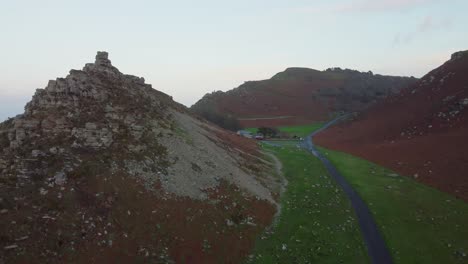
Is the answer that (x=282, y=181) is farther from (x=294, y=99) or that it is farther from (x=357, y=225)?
(x=294, y=99)

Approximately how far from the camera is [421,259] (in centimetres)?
2770

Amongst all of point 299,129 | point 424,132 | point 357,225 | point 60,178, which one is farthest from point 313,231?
point 299,129

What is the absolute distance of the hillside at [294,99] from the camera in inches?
6097

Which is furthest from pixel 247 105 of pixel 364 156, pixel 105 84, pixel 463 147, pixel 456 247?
pixel 456 247

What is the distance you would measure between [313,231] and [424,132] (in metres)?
47.8

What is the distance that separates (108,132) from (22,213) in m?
11.9

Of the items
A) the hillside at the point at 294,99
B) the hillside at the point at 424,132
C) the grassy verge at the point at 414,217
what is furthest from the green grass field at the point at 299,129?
the grassy verge at the point at 414,217

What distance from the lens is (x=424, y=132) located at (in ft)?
230

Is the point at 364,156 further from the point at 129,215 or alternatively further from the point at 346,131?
the point at 129,215

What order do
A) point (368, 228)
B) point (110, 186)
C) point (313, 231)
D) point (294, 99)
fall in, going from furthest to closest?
point (294, 99), point (368, 228), point (313, 231), point (110, 186)

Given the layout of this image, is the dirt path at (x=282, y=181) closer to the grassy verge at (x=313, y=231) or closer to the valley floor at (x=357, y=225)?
the grassy verge at (x=313, y=231)

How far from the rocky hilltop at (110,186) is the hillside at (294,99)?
334ft

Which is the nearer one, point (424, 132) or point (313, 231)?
point (313, 231)

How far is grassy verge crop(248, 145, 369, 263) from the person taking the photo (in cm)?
2784
